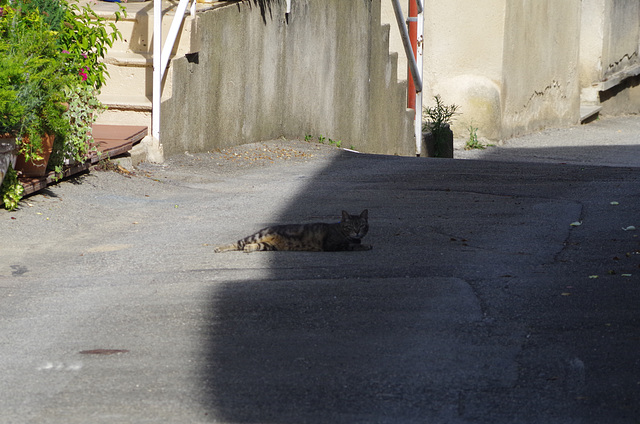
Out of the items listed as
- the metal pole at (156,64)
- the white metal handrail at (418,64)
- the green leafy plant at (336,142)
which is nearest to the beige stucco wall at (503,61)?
the white metal handrail at (418,64)

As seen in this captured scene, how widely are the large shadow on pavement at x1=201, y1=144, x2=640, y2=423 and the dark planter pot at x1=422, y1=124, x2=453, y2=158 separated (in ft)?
25.3

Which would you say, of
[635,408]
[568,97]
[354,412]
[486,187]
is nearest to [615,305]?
[635,408]

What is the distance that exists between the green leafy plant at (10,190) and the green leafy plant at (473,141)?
10.4 m

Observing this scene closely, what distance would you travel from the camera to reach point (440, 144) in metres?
14.7

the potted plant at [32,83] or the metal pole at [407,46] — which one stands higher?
the metal pole at [407,46]

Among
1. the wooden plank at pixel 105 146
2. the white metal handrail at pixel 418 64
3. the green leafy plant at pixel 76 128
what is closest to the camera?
the wooden plank at pixel 105 146

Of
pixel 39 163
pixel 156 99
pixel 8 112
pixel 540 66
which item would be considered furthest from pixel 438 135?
pixel 8 112

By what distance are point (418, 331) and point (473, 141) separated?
11968 millimetres

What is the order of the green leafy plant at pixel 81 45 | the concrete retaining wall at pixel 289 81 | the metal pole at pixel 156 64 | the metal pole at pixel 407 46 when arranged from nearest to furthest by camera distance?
1. the green leafy plant at pixel 81 45
2. the metal pole at pixel 156 64
3. the concrete retaining wall at pixel 289 81
4. the metal pole at pixel 407 46

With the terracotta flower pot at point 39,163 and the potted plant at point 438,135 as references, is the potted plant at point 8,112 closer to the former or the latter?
the terracotta flower pot at point 39,163

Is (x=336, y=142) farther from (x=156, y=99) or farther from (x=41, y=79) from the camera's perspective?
(x=41, y=79)

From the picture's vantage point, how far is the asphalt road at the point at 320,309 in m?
3.31

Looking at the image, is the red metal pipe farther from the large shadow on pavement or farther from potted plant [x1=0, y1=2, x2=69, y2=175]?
potted plant [x1=0, y1=2, x2=69, y2=175]

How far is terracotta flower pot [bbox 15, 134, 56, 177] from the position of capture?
6.78 metres
